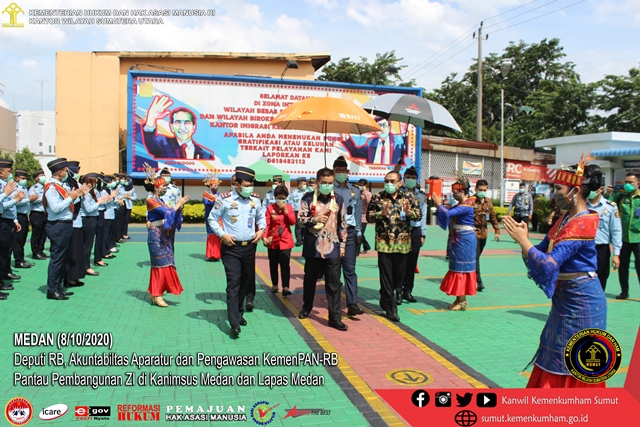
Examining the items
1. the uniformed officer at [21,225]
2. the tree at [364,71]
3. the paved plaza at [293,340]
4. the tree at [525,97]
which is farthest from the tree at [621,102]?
the uniformed officer at [21,225]

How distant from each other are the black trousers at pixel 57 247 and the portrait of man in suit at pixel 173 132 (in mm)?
13229

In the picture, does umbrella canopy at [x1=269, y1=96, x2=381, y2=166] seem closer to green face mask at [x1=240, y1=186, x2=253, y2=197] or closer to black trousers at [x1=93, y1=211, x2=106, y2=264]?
green face mask at [x1=240, y1=186, x2=253, y2=197]

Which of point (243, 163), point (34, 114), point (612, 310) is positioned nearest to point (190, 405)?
point (612, 310)

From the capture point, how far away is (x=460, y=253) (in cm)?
710

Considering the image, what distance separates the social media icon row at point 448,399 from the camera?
3.55 meters

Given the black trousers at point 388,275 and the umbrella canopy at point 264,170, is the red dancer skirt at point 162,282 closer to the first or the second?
the black trousers at point 388,275

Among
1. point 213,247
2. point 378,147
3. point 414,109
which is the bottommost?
point 213,247

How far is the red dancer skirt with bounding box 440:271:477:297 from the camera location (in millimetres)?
7078

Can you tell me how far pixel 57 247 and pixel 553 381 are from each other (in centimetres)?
646

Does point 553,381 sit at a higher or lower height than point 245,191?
lower

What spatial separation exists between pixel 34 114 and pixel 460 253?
66.0 m

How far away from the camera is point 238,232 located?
5891 millimetres

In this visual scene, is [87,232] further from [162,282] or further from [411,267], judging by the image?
[411,267]

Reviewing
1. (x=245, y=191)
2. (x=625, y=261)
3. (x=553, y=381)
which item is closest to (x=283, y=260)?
(x=245, y=191)
